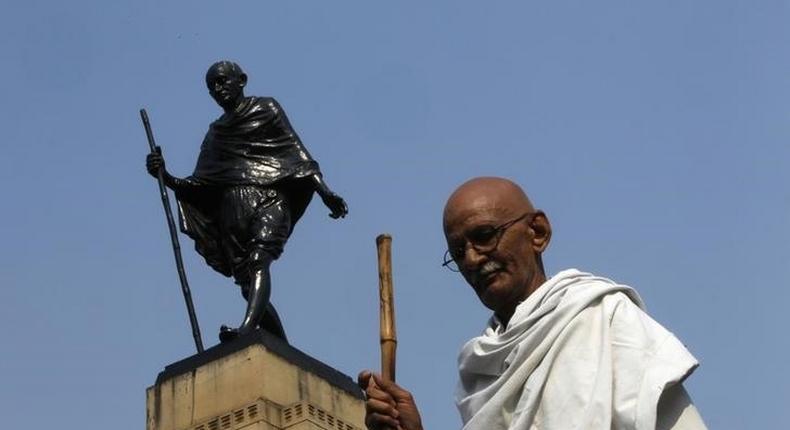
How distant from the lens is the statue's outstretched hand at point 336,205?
52.3 feet

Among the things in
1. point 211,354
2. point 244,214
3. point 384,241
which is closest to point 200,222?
point 244,214

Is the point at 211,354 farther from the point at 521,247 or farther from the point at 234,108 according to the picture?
the point at 521,247

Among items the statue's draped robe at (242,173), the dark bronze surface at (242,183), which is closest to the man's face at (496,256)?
the dark bronze surface at (242,183)

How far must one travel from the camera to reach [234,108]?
→ 16.5 m

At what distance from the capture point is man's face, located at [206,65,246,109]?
53.7 ft

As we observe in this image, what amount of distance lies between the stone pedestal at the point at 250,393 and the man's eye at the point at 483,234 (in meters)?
9.28

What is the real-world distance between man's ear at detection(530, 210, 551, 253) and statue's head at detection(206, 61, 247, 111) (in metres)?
11.0

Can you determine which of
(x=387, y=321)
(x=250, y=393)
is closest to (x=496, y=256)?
(x=387, y=321)

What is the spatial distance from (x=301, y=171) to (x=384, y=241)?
10.8 m

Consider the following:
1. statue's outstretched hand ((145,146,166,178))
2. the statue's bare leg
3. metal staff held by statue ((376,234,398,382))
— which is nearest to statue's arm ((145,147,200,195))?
statue's outstretched hand ((145,146,166,178))

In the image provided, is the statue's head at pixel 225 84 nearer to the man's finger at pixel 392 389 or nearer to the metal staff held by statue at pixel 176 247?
the metal staff held by statue at pixel 176 247

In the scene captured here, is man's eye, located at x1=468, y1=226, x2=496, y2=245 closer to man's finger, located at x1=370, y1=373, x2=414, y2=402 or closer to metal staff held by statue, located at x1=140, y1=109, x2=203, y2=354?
man's finger, located at x1=370, y1=373, x2=414, y2=402

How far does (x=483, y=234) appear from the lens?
539 cm

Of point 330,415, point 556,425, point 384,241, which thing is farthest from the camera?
point 330,415
